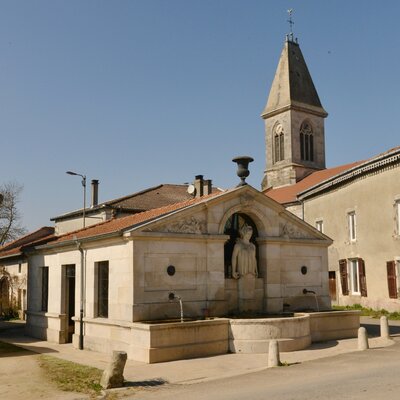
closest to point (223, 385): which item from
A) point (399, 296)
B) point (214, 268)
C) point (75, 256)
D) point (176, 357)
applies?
point (176, 357)

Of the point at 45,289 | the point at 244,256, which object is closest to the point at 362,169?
the point at 244,256

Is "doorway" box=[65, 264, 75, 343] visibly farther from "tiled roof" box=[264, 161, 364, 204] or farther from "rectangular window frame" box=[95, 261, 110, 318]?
"tiled roof" box=[264, 161, 364, 204]

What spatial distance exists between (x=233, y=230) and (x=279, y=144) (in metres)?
36.2

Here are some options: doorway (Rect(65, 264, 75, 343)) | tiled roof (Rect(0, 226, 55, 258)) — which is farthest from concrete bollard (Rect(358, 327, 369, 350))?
tiled roof (Rect(0, 226, 55, 258))

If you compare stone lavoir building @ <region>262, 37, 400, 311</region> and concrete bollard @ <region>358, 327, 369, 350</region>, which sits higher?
stone lavoir building @ <region>262, 37, 400, 311</region>

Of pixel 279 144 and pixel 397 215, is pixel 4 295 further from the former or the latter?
pixel 279 144

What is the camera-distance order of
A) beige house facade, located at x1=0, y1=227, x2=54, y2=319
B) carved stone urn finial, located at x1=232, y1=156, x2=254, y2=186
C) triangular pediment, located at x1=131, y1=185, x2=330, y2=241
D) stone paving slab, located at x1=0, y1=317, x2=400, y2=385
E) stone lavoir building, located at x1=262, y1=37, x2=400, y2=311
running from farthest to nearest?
beige house facade, located at x1=0, y1=227, x2=54, y2=319 < stone lavoir building, located at x1=262, y1=37, x2=400, y2=311 < carved stone urn finial, located at x1=232, y1=156, x2=254, y2=186 < triangular pediment, located at x1=131, y1=185, x2=330, y2=241 < stone paving slab, located at x1=0, y1=317, x2=400, y2=385

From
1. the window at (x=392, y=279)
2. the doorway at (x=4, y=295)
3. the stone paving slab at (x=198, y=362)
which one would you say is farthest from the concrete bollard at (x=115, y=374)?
the doorway at (x=4, y=295)

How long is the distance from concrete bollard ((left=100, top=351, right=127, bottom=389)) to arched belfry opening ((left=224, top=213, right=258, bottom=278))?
682 centimetres

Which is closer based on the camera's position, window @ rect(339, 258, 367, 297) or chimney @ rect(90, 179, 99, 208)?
window @ rect(339, 258, 367, 297)

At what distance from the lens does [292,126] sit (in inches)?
2015

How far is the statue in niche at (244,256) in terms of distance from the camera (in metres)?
17.0

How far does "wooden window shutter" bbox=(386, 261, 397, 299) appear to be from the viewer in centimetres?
2517

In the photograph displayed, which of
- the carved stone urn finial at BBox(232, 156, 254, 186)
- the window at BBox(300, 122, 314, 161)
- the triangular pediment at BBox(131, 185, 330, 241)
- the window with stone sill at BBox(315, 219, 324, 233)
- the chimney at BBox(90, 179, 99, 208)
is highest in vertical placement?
the window at BBox(300, 122, 314, 161)
